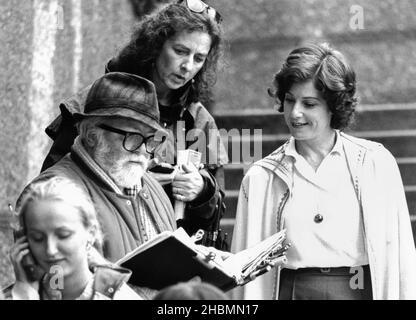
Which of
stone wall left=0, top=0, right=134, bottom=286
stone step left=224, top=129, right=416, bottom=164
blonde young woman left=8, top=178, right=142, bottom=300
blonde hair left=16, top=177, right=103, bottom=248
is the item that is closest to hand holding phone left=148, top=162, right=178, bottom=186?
blonde hair left=16, top=177, right=103, bottom=248

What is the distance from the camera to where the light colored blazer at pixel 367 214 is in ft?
18.6

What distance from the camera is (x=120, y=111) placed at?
17.5 ft

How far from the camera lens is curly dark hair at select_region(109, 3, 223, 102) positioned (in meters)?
6.07

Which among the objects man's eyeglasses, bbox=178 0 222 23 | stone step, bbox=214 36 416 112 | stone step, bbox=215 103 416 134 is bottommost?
man's eyeglasses, bbox=178 0 222 23

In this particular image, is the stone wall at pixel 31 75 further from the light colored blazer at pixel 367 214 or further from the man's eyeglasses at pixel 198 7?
the light colored blazer at pixel 367 214

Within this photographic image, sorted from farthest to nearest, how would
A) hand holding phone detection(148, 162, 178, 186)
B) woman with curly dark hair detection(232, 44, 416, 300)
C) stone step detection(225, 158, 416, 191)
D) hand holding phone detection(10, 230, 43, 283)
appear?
stone step detection(225, 158, 416, 191) < hand holding phone detection(148, 162, 178, 186) < woman with curly dark hair detection(232, 44, 416, 300) < hand holding phone detection(10, 230, 43, 283)

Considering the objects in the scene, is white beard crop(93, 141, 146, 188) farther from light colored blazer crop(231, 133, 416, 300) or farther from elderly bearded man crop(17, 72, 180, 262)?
light colored blazer crop(231, 133, 416, 300)

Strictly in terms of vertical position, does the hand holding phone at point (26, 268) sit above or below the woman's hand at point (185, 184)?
below

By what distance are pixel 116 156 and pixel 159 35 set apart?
0.96 metres

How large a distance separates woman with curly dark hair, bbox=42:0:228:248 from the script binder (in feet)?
2.44

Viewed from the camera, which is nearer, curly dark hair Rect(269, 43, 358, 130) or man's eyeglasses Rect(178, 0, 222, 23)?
curly dark hair Rect(269, 43, 358, 130)

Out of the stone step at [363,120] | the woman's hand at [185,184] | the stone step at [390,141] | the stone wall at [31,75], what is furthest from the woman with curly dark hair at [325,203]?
the stone step at [363,120]

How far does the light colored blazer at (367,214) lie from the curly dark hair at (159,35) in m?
0.65

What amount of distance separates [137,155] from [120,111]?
19 centimetres
